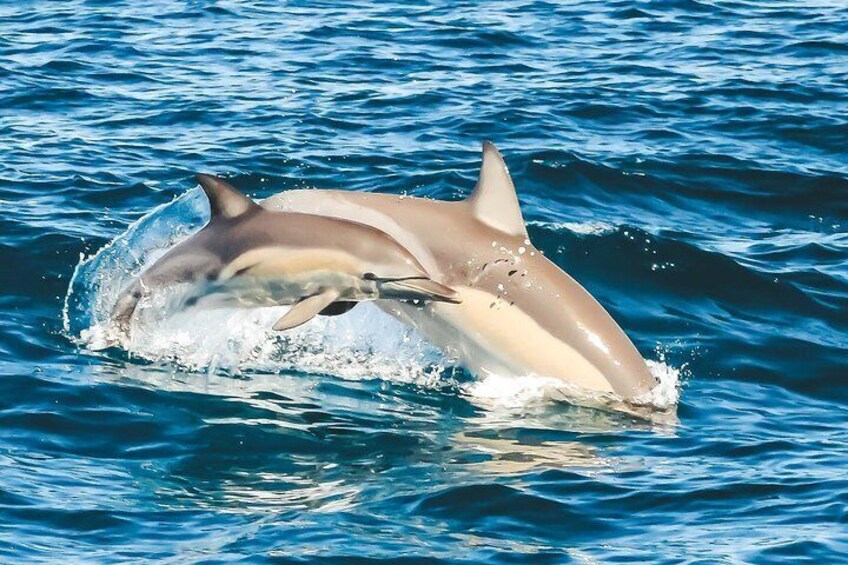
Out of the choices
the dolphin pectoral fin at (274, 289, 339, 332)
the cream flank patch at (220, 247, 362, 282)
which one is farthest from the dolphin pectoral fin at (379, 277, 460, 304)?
the dolphin pectoral fin at (274, 289, 339, 332)

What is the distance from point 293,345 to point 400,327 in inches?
42.9

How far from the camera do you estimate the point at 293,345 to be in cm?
1373

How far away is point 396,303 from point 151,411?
86.5 inches

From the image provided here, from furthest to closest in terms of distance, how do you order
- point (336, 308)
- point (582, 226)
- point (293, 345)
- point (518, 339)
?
point (582, 226), point (293, 345), point (518, 339), point (336, 308)

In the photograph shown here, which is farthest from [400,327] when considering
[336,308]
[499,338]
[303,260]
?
[303,260]

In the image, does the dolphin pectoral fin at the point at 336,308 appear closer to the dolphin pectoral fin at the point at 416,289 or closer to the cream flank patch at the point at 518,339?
the dolphin pectoral fin at the point at 416,289

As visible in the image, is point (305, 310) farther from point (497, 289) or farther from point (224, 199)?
point (497, 289)

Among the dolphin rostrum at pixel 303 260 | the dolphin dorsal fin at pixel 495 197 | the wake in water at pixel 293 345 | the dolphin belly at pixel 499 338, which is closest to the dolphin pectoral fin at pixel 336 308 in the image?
the dolphin rostrum at pixel 303 260

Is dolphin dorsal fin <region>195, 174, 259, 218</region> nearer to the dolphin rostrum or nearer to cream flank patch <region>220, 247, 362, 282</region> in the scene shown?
the dolphin rostrum

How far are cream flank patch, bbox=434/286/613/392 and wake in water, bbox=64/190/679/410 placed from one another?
12 centimetres

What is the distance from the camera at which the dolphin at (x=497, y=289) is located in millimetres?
12297

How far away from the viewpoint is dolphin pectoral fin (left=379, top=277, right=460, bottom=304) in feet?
38.7

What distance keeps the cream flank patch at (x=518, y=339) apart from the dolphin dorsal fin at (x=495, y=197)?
1.93 ft

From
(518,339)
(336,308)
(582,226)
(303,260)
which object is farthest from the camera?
(582,226)
